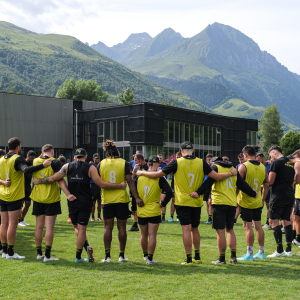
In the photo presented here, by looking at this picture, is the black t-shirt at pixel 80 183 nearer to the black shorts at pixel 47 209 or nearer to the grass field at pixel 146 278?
the black shorts at pixel 47 209

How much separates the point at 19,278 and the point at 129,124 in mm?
35148

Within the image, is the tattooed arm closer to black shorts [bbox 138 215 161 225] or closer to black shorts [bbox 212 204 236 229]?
black shorts [bbox 138 215 161 225]

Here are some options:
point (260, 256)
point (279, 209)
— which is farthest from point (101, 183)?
point (279, 209)

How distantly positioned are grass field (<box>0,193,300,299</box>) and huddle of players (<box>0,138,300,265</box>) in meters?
0.33

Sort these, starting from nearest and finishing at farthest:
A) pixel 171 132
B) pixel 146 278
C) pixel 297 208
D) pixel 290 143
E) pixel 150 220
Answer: pixel 146 278 < pixel 150 220 < pixel 297 208 < pixel 171 132 < pixel 290 143

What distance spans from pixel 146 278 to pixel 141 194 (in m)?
1.56

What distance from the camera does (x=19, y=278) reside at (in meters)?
5.54

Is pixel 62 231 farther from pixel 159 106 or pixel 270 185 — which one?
pixel 159 106

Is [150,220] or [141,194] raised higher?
[141,194]

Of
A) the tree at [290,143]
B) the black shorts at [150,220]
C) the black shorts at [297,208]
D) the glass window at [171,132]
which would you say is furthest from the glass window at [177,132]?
the tree at [290,143]

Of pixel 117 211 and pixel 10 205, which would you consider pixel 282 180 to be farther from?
pixel 10 205

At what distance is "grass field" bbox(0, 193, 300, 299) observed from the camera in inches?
190

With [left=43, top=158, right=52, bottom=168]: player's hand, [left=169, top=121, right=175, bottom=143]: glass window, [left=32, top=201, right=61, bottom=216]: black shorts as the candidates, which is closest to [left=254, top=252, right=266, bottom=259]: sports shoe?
[left=32, top=201, right=61, bottom=216]: black shorts

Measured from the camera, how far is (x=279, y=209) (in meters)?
7.27
